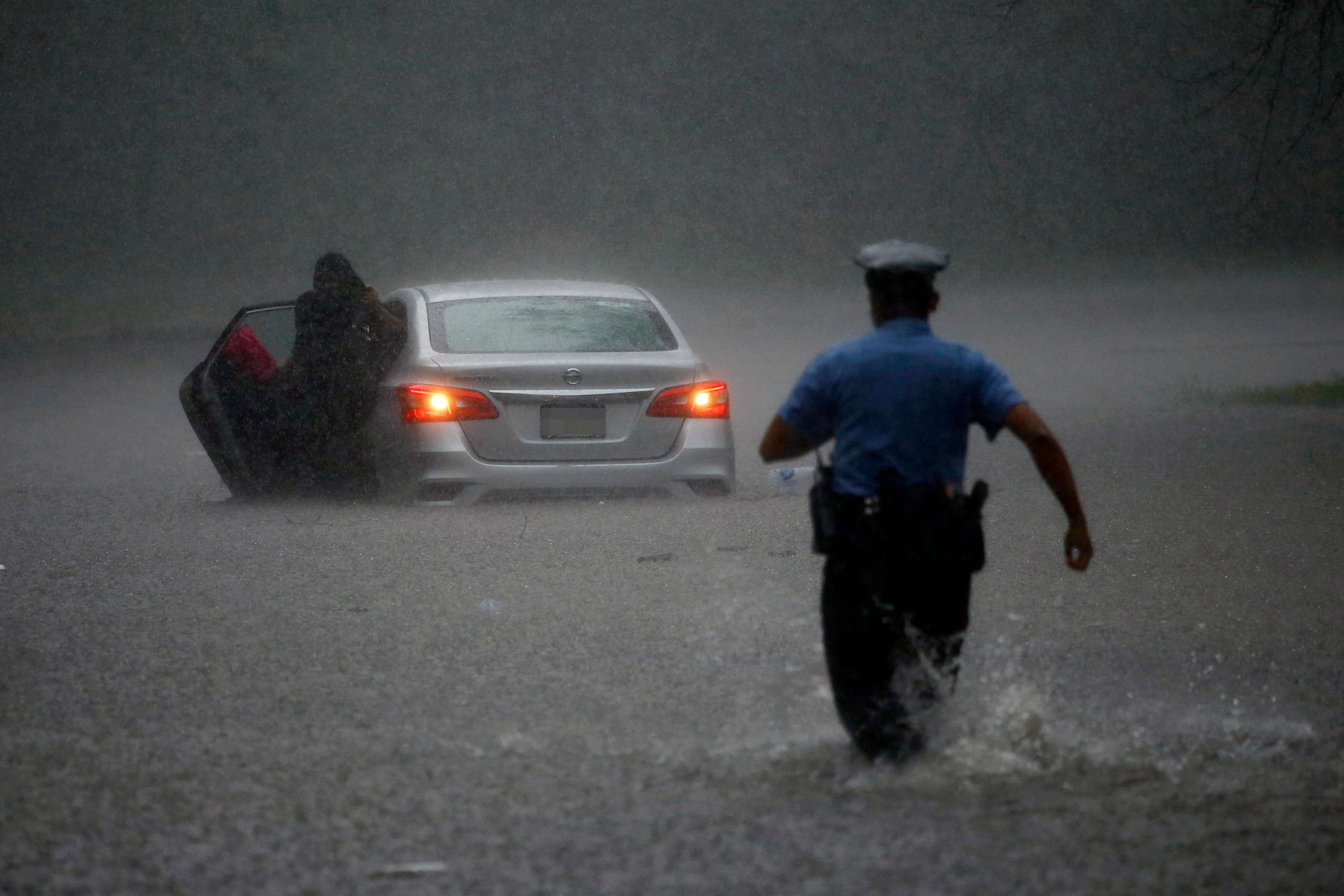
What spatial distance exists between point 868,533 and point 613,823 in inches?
38.3

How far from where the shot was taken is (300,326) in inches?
451

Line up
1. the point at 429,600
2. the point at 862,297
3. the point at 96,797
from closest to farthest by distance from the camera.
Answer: the point at 96,797 < the point at 429,600 < the point at 862,297

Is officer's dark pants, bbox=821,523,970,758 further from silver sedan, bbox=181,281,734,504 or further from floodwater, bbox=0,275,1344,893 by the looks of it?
silver sedan, bbox=181,281,734,504

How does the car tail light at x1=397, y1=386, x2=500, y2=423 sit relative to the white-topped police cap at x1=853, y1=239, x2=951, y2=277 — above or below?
below

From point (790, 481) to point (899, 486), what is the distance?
25.9ft

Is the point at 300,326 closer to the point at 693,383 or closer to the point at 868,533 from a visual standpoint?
the point at 693,383

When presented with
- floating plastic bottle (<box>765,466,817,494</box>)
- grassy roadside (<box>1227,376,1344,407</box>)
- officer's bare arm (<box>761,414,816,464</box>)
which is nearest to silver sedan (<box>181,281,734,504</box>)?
floating plastic bottle (<box>765,466,817,494</box>)

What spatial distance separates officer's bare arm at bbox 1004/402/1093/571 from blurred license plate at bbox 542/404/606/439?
5.81 metres

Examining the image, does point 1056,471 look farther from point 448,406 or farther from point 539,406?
point 448,406

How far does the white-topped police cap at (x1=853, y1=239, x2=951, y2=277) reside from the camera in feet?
16.4

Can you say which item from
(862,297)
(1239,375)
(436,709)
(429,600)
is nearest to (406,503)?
(429,600)

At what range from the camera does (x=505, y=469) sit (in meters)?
10.7

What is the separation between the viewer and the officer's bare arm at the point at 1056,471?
16.0 feet

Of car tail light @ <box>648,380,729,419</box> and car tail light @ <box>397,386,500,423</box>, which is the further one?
car tail light @ <box>648,380,729,419</box>
